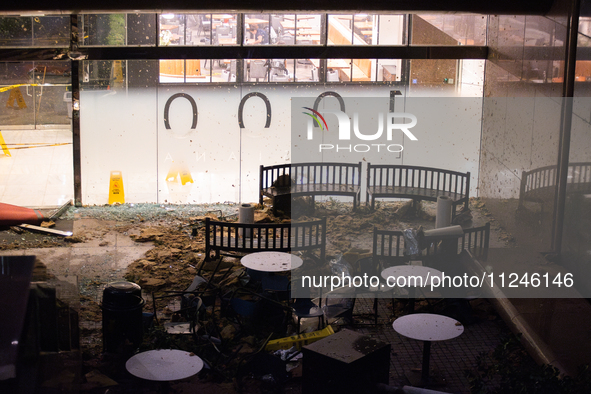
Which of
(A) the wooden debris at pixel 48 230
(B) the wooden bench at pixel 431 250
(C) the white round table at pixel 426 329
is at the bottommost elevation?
(A) the wooden debris at pixel 48 230

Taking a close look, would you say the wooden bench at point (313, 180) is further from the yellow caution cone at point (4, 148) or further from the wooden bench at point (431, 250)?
the yellow caution cone at point (4, 148)

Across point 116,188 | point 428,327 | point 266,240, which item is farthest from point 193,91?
point 428,327

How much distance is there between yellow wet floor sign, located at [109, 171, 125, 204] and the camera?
11195 mm

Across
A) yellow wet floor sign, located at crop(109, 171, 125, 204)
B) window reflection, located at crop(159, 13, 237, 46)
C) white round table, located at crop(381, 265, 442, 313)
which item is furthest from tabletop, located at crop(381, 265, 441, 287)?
yellow wet floor sign, located at crop(109, 171, 125, 204)

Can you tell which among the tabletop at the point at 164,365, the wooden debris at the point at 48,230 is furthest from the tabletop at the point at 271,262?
the wooden debris at the point at 48,230

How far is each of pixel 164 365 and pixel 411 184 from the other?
21.6ft

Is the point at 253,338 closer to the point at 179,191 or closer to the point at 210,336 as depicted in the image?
the point at 210,336

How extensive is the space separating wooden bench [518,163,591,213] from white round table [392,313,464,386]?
163 cm

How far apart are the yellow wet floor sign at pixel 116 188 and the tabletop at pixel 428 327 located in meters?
7.05

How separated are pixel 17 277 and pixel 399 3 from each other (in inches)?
240

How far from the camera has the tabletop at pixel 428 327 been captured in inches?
208

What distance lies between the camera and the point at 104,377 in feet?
17.6

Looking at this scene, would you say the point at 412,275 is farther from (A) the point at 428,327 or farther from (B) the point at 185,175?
(B) the point at 185,175

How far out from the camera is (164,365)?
4.80 meters
